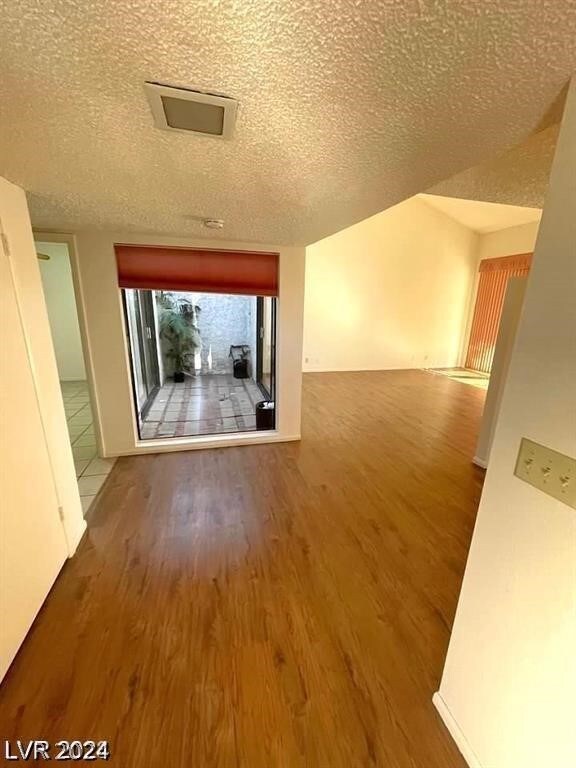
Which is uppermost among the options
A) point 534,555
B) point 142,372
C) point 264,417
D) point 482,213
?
point 482,213

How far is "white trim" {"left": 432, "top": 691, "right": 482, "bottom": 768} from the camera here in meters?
1.03

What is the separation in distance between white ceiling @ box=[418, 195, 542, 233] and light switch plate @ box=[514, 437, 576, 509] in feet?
21.4

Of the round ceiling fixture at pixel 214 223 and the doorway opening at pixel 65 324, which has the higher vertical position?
the round ceiling fixture at pixel 214 223

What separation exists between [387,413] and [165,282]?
3330 millimetres

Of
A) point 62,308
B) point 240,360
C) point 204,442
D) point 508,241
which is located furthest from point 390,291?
point 62,308

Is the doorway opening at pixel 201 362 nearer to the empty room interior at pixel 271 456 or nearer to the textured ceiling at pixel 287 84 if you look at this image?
the empty room interior at pixel 271 456

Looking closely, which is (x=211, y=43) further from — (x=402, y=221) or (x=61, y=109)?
(x=402, y=221)

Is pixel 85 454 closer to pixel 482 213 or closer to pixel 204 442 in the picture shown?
pixel 204 442

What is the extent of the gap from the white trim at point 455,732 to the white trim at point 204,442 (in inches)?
95.1

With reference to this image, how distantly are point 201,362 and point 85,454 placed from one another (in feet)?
10.9

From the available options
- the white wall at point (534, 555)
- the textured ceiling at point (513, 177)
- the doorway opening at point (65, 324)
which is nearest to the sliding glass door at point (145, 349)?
the doorway opening at point (65, 324)

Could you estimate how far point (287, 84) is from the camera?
757 millimetres

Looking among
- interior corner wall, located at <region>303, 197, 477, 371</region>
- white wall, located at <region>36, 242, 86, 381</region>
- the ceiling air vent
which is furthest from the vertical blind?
white wall, located at <region>36, 242, 86, 381</region>

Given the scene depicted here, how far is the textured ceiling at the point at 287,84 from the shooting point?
0.57 m
